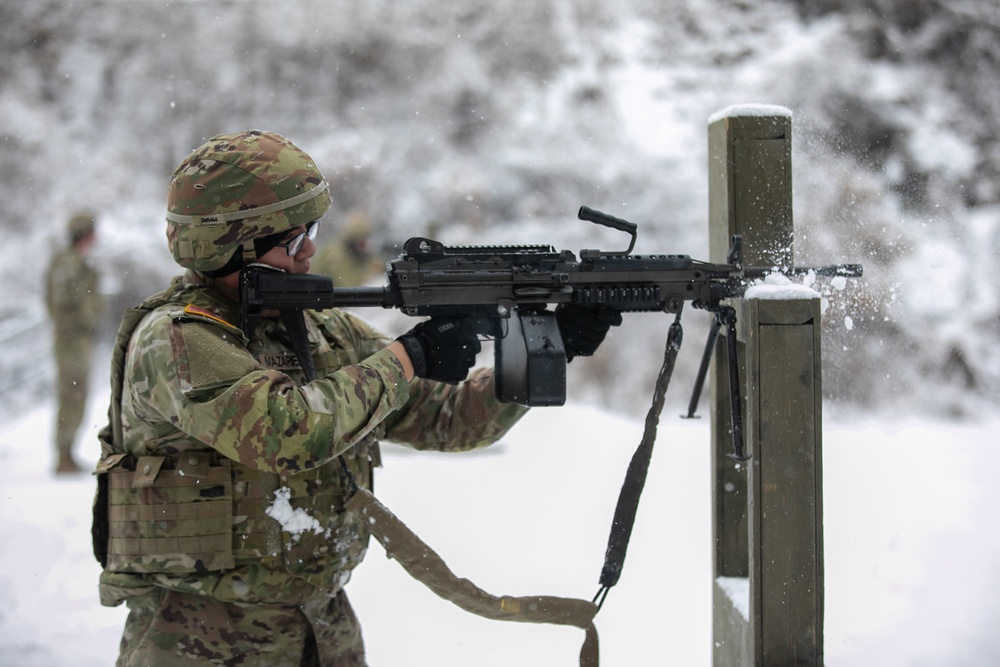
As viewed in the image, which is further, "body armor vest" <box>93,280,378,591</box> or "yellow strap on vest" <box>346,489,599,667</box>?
"yellow strap on vest" <box>346,489,599,667</box>

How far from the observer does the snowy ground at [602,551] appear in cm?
382

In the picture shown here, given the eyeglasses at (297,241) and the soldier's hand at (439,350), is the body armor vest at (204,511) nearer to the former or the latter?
the eyeglasses at (297,241)

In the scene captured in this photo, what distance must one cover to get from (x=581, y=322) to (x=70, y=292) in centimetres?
553

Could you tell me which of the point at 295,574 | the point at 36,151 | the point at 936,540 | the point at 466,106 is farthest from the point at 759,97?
the point at 295,574

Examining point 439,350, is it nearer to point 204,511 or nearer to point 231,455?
point 231,455

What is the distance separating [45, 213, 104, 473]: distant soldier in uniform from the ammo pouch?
188 inches

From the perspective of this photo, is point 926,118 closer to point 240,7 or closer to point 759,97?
point 759,97

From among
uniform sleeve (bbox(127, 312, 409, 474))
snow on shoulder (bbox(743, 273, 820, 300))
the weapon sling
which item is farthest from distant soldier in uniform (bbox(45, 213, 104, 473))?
snow on shoulder (bbox(743, 273, 820, 300))

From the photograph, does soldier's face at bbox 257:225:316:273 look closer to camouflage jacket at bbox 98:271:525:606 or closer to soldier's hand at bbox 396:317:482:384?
camouflage jacket at bbox 98:271:525:606

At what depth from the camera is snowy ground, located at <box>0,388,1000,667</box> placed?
3824 mm

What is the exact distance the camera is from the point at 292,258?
2.26m

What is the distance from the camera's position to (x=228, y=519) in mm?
2129

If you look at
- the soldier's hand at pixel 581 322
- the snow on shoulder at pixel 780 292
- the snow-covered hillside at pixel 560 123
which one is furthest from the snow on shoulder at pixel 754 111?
the snow-covered hillside at pixel 560 123

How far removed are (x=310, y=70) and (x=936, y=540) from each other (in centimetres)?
733
